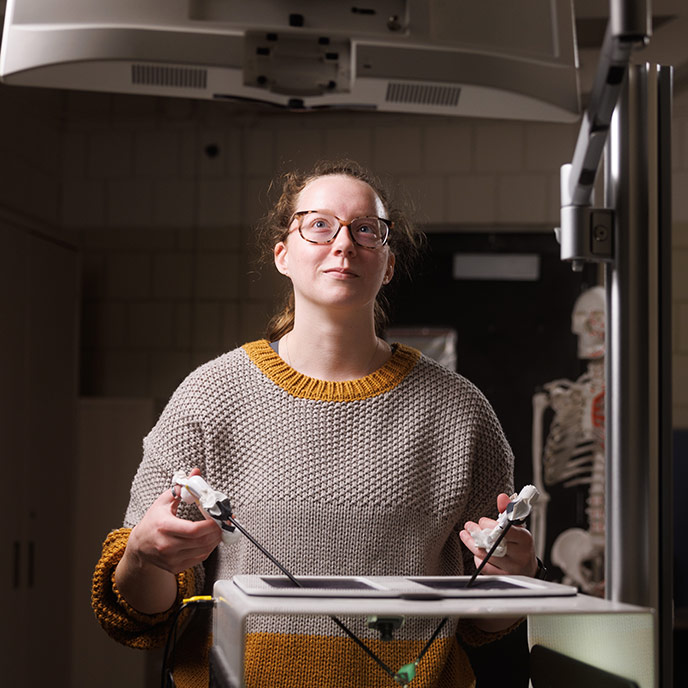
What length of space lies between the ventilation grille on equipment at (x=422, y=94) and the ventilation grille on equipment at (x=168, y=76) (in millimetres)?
174

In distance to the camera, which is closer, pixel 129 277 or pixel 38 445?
pixel 38 445

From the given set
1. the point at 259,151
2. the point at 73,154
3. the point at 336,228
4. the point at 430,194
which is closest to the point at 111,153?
the point at 73,154

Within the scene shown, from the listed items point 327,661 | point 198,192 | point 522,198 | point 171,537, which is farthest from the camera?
point 198,192

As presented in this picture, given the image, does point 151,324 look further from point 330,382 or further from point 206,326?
point 330,382

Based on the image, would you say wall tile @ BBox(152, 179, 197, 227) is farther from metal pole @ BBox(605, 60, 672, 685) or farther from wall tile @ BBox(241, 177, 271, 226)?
metal pole @ BBox(605, 60, 672, 685)

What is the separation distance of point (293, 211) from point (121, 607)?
1.95ft

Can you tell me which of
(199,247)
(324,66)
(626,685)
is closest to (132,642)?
(626,685)

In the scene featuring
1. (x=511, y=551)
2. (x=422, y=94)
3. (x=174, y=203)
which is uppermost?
(x=174, y=203)

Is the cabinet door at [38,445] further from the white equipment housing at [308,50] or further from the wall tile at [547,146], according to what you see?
the white equipment housing at [308,50]

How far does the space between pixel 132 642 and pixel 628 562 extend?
0.66 metres

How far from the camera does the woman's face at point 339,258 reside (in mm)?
1165

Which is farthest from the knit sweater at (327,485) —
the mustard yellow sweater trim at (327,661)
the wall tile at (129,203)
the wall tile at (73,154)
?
the wall tile at (73,154)

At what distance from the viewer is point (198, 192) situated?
3848 millimetres

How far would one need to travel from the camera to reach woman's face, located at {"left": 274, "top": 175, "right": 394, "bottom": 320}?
3.82ft
